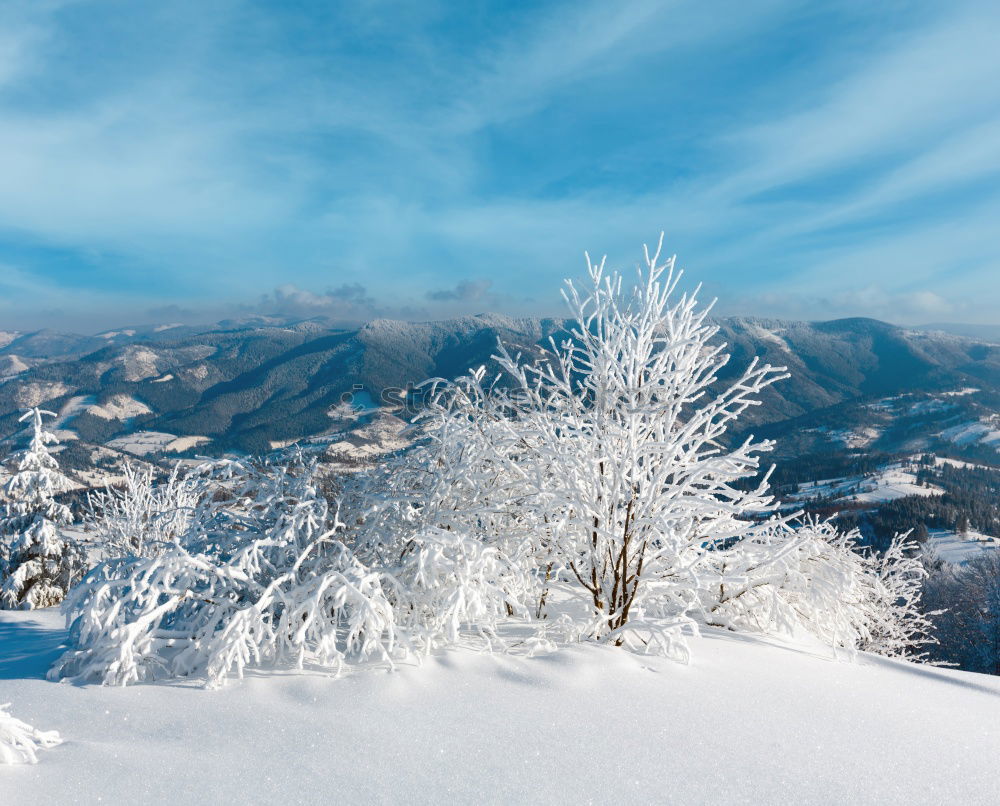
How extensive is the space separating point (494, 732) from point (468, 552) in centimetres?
261

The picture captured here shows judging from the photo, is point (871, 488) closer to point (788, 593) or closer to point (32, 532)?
point (788, 593)

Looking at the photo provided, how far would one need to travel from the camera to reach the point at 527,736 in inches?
190

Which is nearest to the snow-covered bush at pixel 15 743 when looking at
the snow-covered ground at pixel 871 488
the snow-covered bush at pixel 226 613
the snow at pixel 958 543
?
the snow-covered bush at pixel 226 613

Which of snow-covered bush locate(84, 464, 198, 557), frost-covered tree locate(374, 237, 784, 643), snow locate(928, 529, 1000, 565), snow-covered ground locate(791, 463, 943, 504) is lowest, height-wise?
snow locate(928, 529, 1000, 565)

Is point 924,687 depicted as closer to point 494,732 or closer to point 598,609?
point 598,609

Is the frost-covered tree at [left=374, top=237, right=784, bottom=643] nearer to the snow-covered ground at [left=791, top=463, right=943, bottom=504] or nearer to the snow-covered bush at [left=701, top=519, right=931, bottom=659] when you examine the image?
the snow-covered bush at [left=701, top=519, right=931, bottom=659]

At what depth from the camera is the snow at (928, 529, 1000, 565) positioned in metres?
96.4

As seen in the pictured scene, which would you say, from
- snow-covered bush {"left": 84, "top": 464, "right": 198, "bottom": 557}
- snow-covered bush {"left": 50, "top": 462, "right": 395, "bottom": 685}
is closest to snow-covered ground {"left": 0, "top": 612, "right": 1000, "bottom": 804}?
snow-covered bush {"left": 50, "top": 462, "right": 395, "bottom": 685}

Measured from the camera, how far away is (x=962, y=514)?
12125 cm

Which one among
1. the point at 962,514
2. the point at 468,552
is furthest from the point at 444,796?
the point at 962,514

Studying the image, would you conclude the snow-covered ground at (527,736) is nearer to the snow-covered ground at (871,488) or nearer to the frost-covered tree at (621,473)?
the frost-covered tree at (621,473)

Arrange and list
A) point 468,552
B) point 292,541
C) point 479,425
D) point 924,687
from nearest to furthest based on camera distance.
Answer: point 924,687 < point 468,552 < point 292,541 < point 479,425

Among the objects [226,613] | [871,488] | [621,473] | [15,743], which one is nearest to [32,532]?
[226,613]

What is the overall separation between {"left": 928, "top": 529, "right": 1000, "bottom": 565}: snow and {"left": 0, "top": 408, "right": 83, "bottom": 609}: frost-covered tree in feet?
384
